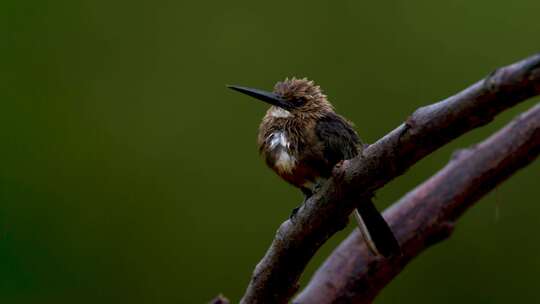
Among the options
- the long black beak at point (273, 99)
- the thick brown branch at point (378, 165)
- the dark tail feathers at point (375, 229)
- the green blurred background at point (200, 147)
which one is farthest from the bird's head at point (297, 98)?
the green blurred background at point (200, 147)

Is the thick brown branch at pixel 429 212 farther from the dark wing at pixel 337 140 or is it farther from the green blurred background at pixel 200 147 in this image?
the green blurred background at pixel 200 147

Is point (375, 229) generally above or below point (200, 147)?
below

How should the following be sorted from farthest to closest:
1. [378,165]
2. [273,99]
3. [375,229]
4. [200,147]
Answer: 1. [200,147]
2. [273,99]
3. [375,229]
4. [378,165]

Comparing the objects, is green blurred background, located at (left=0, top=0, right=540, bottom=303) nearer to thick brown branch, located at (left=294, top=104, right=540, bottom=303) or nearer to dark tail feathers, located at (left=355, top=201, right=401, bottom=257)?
thick brown branch, located at (left=294, top=104, right=540, bottom=303)

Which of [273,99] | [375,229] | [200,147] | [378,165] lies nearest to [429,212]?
[375,229]

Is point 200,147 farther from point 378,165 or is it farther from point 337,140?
point 378,165

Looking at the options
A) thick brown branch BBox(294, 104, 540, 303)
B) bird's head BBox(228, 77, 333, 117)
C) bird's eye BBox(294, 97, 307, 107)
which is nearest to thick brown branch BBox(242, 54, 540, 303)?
thick brown branch BBox(294, 104, 540, 303)

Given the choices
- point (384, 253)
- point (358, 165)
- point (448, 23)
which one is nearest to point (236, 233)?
point (448, 23)
